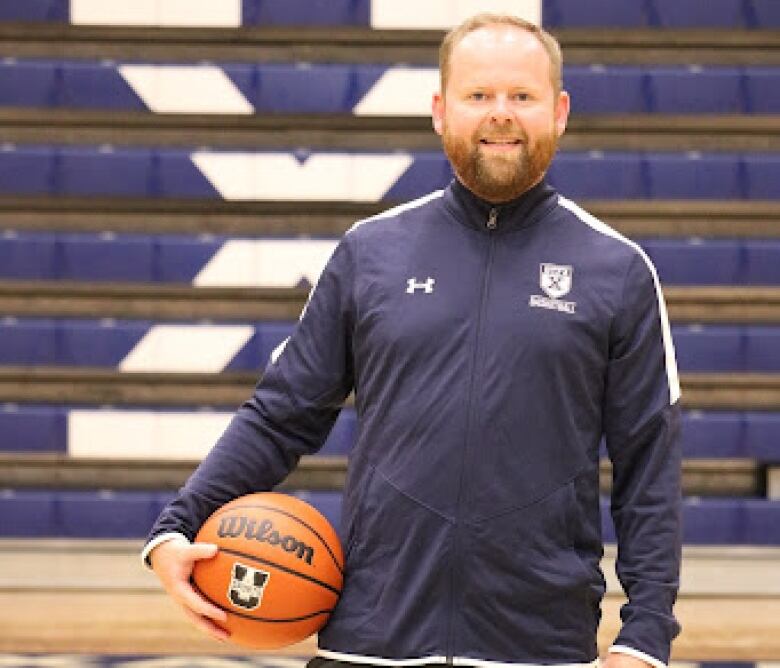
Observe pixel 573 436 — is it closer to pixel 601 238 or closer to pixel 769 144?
pixel 601 238

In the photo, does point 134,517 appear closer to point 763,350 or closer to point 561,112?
point 763,350

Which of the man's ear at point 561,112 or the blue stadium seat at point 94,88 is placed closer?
the man's ear at point 561,112

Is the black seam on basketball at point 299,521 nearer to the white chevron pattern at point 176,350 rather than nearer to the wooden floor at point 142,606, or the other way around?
the wooden floor at point 142,606

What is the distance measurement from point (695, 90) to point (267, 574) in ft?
15.0

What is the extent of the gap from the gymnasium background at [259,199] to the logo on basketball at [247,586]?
353 centimetres

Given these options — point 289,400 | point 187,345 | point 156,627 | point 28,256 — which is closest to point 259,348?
point 187,345

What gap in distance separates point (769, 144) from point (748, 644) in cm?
254

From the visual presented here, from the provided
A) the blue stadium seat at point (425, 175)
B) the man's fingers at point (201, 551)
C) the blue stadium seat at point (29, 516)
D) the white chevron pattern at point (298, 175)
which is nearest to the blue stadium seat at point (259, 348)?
the white chevron pattern at point (298, 175)

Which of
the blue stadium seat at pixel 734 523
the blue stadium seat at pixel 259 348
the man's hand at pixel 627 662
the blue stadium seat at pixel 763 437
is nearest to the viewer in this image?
the man's hand at pixel 627 662

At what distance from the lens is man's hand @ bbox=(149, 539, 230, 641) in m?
1.58

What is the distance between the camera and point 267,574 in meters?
1.62

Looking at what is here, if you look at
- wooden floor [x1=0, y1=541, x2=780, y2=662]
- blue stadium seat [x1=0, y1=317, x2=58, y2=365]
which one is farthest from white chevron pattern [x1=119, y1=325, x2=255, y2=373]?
wooden floor [x1=0, y1=541, x2=780, y2=662]

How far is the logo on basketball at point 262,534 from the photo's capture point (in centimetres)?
161

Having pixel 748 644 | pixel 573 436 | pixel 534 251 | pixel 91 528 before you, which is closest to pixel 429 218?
pixel 534 251
